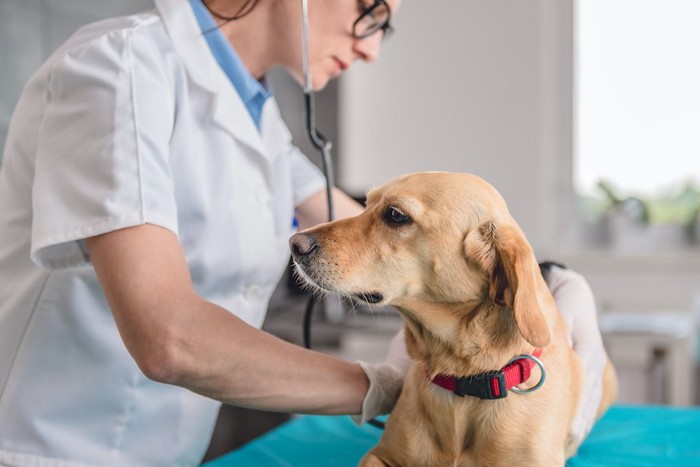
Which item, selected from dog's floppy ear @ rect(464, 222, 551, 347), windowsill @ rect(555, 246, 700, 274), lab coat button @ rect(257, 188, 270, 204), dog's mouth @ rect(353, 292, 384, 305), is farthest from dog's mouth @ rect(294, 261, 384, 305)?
windowsill @ rect(555, 246, 700, 274)

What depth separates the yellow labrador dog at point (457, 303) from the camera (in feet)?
2.44

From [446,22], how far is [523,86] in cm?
19

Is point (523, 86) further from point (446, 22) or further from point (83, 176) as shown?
point (83, 176)

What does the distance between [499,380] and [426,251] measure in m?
0.15

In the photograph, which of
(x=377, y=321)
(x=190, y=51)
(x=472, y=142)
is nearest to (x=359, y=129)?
(x=377, y=321)

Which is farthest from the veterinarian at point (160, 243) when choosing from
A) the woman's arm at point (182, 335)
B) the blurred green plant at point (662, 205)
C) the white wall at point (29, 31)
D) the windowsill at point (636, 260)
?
the windowsill at point (636, 260)

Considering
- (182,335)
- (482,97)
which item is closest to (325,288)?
(182,335)

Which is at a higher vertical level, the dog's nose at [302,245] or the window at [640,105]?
the dog's nose at [302,245]

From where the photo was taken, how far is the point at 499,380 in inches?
29.2

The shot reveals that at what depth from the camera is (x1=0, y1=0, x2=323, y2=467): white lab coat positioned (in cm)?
74

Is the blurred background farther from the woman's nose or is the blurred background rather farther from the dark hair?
the dark hair

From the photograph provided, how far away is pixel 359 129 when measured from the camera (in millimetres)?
1987

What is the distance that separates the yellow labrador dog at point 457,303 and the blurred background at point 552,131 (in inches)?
3.0

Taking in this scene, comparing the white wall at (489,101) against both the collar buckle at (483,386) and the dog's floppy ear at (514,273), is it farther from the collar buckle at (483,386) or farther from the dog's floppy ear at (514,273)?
the collar buckle at (483,386)
